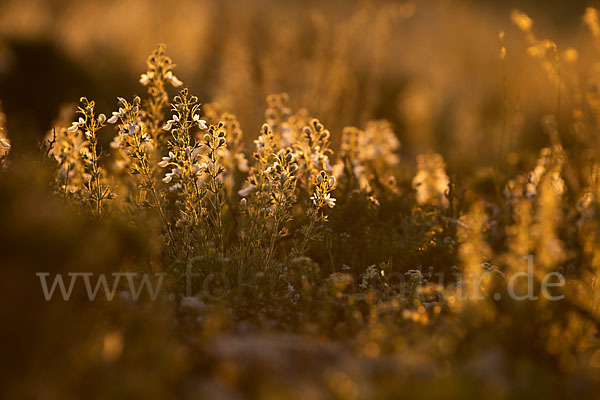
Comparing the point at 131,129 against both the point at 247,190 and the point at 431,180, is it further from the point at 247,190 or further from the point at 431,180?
the point at 431,180

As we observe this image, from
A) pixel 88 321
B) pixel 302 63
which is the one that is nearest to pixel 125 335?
pixel 88 321

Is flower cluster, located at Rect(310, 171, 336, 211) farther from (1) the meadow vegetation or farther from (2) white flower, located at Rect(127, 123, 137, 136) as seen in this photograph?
(2) white flower, located at Rect(127, 123, 137, 136)

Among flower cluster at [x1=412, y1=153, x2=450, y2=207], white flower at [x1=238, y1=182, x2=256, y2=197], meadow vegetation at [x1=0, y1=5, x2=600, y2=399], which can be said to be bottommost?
meadow vegetation at [x1=0, y1=5, x2=600, y2=399]

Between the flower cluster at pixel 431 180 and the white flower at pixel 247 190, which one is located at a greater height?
the flower cluster at pixel 431 180

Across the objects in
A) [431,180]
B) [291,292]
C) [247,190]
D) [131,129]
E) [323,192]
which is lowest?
[291,292]

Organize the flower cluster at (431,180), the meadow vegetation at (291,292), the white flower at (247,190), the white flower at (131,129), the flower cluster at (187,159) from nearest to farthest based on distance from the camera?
the meadow vegetation at (291,292), the white flower at (131,129), the flower cluster at (187,159), the white flower at (247,190), the flower cluster at (431,180)

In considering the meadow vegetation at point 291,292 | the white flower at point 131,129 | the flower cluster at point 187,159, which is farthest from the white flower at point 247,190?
the white flower at point 131,129

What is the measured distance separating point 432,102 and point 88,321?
1048 cm

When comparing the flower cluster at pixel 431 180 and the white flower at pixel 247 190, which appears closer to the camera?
the white flower at pixel 247 190

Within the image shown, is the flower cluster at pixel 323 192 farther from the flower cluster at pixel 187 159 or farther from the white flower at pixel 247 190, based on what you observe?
the flower cluster at pixel 187 159

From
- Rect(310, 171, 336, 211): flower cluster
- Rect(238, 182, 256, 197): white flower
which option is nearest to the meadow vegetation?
Rect(310, 171, 336, 211): flower cluster

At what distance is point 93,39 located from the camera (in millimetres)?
9898

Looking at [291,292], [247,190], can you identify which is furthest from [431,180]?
[291,292]

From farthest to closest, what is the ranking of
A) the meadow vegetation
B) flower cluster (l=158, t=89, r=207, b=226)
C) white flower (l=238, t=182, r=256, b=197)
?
1. white flower (l=238, t=182, r=256, b=197)
2. flower cluster (l=158, t=89, r=207, b=226)
3. the meadow vegetation
